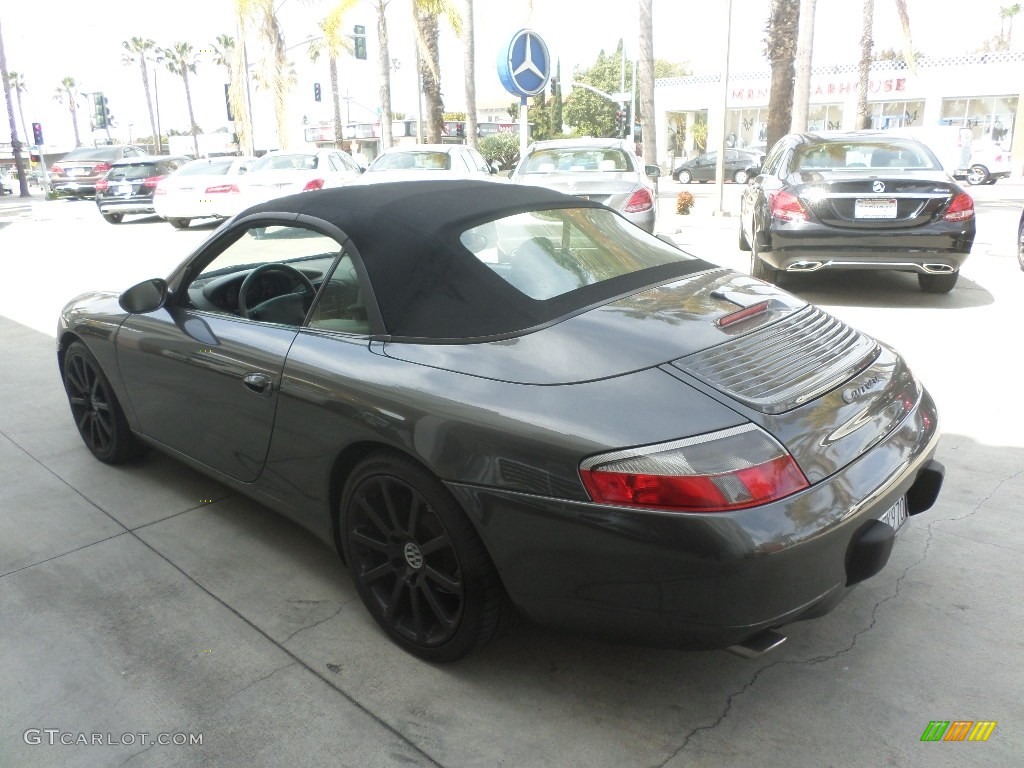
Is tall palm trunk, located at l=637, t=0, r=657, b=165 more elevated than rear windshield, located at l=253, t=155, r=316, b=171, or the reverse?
tall palm trunk, located at l=637, t=0, r=657, b=165

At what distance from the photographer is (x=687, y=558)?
6.95ft

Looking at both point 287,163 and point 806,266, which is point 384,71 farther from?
point 806,266

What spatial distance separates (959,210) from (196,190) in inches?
559

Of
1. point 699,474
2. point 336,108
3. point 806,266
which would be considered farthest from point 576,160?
point 336,108

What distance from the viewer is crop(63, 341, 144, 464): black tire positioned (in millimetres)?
4336

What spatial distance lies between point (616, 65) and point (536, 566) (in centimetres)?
8231

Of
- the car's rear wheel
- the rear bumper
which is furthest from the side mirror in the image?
the car's rear wheel

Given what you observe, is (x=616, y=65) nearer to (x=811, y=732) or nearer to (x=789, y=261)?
(x=789, y=261)

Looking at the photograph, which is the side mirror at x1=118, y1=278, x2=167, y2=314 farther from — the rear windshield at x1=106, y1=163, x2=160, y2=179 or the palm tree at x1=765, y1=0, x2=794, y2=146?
the rear windshield at x1=106, y1=163, x2=160, y2=179

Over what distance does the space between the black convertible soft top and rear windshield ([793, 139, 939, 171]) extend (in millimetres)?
5405

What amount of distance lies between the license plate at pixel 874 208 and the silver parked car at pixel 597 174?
287 centimetres

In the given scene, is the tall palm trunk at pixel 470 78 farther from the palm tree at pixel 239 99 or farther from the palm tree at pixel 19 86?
the palm tree at pixel 19 86

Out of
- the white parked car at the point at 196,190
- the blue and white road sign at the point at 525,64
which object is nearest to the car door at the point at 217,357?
the blue and white road sign at the point at 525,64

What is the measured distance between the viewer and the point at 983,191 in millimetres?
25422
